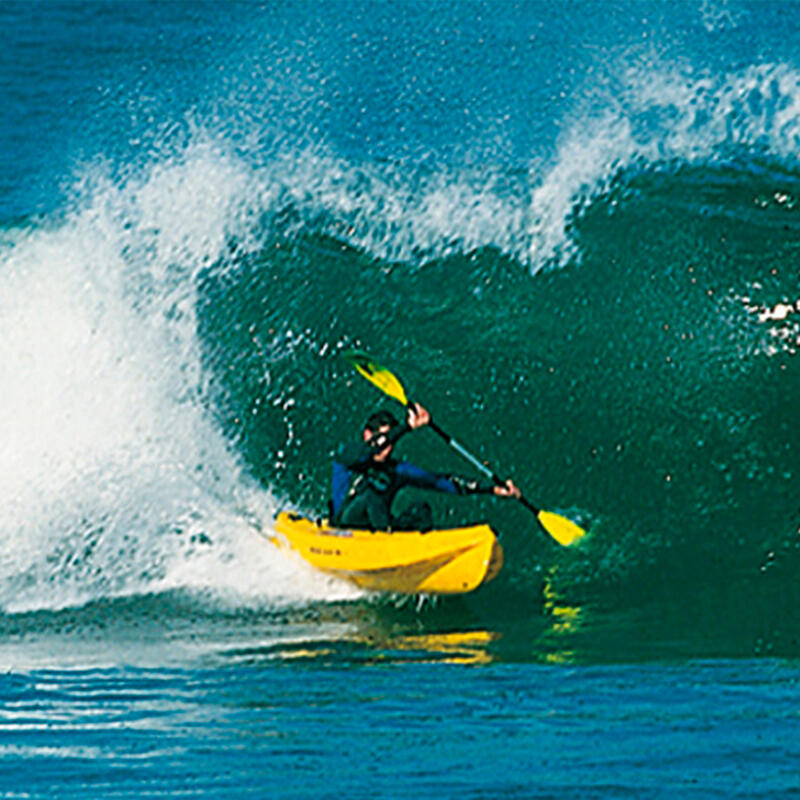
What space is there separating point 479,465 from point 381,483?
0.81 meters

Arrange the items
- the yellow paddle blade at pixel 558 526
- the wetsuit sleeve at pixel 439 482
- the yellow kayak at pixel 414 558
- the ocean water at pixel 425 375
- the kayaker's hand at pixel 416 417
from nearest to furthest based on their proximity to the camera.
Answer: the ocean water at pixel 425 375 → the yellow kayak at pixel 414 558 → the wetsuit sleeve at pixel 439 482 → the yellow paddle blade at pixel 558 526 → the kayaker's hand at pixel 416 417

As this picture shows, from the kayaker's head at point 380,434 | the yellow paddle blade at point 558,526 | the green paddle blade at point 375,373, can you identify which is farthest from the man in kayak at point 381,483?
the green paddle blade at point 375,373

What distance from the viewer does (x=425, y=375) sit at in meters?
11.3

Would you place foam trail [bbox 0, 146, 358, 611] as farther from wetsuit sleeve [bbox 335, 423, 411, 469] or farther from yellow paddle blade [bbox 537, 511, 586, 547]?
yellow paddle blade [bbox 537, 511, 586, 547]

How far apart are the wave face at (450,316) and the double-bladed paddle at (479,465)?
301 mm

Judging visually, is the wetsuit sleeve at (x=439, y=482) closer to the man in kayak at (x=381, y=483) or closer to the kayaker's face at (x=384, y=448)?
the man in kayak at (x=381, y=483)

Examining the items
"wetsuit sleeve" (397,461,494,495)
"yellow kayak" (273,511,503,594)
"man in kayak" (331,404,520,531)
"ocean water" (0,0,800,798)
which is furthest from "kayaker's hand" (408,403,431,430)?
"ocean water" (0,0,800,798)

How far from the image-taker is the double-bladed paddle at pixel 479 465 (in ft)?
31.1

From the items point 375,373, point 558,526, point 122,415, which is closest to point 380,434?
point 375,373

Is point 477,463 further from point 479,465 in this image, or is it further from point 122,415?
point 122,415

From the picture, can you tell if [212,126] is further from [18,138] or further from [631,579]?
[631,579]

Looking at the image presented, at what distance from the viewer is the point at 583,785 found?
540cm

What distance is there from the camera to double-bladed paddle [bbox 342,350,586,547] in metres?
9.48

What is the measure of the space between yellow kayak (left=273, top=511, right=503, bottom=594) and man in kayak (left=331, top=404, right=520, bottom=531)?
0.15 metres
